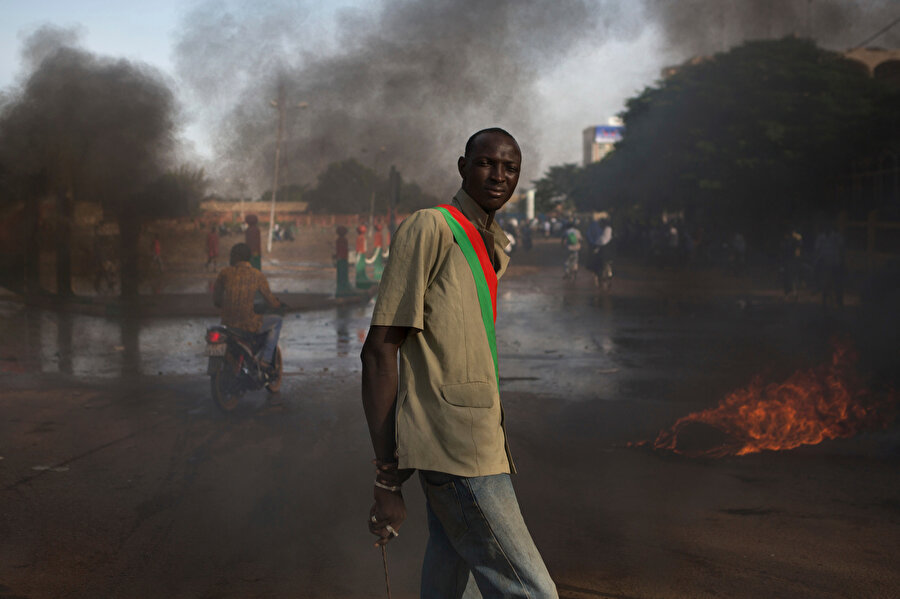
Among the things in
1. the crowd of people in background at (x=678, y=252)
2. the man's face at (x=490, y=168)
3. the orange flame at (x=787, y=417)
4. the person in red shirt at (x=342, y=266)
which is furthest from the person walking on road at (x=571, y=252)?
the man's face at (x=490, y=168)

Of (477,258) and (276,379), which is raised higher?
(477,258)

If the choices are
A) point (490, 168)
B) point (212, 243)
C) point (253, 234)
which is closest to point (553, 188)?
point (212, 243)

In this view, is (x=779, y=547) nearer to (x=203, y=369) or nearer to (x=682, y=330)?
(x=203, y=369)

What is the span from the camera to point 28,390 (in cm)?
827

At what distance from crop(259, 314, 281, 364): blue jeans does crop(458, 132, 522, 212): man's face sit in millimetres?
5735

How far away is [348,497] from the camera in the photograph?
4859 millimetres

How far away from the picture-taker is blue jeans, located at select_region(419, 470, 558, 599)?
6.73ft

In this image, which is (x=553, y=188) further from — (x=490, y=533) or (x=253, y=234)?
(x=490, y=533)

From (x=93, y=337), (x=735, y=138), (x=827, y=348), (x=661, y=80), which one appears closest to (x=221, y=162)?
(x=93, y=337)

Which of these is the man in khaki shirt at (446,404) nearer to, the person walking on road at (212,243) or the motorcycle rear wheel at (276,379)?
the motorcycle rear wheel at (276,379)

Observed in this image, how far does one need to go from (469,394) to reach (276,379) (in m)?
6.14

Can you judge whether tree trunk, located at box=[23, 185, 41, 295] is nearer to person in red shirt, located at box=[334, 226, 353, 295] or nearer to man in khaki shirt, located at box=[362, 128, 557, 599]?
person in red shirt, located at box=[334, 226, 353, 295]

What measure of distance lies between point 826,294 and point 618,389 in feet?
30.4

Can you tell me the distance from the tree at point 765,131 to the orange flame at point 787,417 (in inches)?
775
